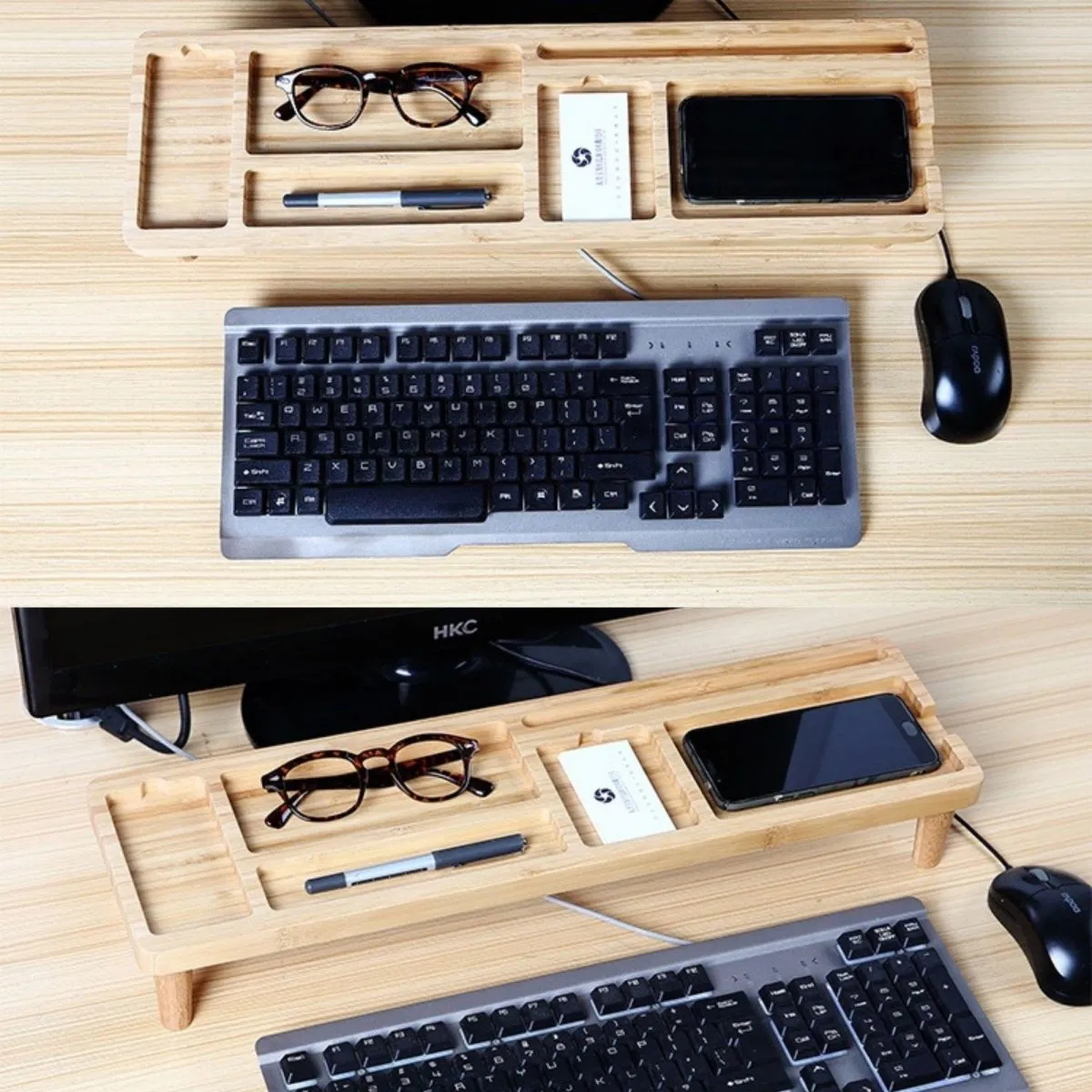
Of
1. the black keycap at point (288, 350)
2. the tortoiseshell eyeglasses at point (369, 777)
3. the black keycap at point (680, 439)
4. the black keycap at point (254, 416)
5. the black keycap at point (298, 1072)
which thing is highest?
the black keycap at point (288, 350)

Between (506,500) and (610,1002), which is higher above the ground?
(506,500)

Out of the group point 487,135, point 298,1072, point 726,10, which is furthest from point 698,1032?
point 726,10

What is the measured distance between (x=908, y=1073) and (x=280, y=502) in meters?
0.50

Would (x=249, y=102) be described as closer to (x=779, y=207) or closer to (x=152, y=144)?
(x=152, y=144)

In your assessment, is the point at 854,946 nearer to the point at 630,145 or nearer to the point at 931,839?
the point at 931,839

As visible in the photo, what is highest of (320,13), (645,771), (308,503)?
(320,13)

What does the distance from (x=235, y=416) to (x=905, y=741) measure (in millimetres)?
479

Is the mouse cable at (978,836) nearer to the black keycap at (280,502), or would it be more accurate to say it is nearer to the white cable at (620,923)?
Answer: the white cable at (620,923)

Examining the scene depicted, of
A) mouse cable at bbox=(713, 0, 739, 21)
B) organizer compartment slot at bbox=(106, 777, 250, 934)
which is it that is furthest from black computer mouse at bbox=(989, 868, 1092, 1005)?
mouse cable at bbox=(713, 0, 739, 21)

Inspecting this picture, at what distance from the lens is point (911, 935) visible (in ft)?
3.28

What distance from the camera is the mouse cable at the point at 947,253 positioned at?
38.0 inches

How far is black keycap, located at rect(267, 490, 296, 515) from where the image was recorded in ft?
2.93

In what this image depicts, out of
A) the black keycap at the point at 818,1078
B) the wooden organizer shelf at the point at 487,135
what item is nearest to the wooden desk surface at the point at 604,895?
the black keycap at the point at 818,1078

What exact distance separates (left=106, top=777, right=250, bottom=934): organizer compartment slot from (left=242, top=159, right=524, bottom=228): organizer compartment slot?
1.18 feet
